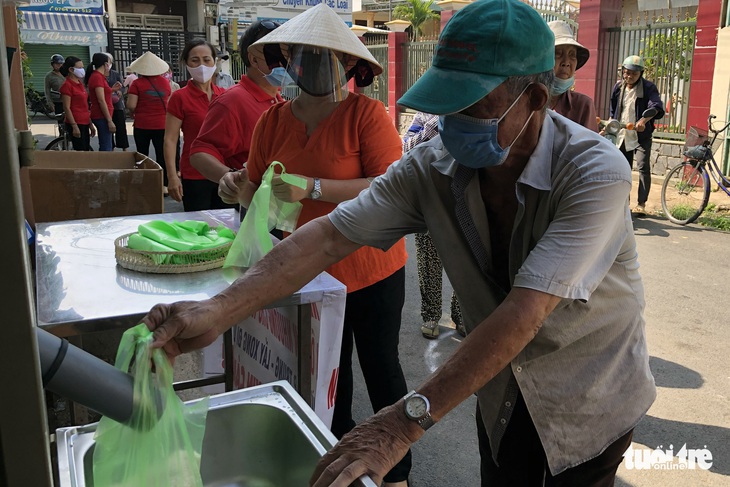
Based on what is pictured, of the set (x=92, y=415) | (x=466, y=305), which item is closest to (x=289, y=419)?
(x=466, y=305)

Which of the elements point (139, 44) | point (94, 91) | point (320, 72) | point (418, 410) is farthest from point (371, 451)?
point (139, 44)

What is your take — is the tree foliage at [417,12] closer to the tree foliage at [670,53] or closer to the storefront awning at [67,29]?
the storefront awning at [67,29]

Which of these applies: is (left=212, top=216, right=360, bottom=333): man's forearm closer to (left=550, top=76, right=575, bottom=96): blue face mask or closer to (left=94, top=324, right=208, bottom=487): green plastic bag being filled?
(left=94, top=324, right=208, bottom=487): green plastic bag being filled

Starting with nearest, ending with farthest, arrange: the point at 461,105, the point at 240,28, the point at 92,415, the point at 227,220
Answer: the point at 461,105, the point at 92,415, the point at 227,220, the point at 240,28

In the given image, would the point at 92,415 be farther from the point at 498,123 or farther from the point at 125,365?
the point at 498,123

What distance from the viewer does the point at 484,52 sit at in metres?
1.23

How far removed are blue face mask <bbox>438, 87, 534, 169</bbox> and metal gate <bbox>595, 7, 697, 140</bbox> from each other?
8.55m

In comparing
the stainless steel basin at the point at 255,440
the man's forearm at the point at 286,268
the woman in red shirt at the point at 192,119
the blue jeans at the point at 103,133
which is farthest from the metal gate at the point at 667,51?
the stainless steel basin at the point at 255,440

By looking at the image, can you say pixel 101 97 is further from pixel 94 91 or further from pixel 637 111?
pixel 637 111

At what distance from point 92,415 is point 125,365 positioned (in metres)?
1.72

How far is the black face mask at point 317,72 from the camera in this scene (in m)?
2.33

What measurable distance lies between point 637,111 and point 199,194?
16.8ft

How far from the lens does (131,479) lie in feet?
3.73

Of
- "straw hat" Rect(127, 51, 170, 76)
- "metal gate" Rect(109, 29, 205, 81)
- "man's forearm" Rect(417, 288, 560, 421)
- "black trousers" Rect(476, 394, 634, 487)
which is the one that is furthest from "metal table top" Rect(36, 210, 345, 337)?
"metal gate" Rect(109, 29, 205, 81)
